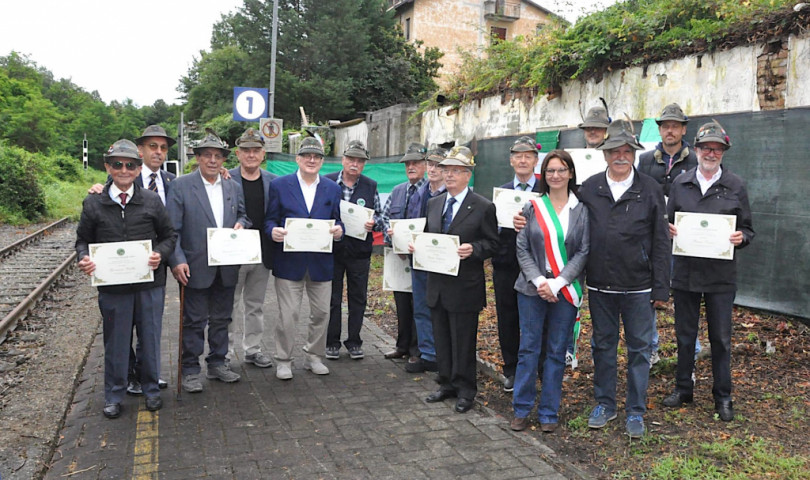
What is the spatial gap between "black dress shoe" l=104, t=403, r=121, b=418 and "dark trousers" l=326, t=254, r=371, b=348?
2312 millimetres

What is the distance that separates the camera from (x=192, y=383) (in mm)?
5871

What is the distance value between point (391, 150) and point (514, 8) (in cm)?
3046

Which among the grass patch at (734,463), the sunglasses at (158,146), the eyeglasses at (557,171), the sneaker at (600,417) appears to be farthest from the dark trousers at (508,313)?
the sunglasses at (158,146)

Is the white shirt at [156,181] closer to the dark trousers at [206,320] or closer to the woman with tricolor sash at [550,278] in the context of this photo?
the dark trousers at [206,320]

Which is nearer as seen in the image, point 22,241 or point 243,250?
point 243,250

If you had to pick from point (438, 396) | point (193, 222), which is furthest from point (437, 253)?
point (193, 222)

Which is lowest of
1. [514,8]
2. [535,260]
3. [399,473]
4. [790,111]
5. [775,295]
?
[399,473]

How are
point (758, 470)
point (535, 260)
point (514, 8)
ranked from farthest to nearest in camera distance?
1. point (514, 8)
2. point (535, 260)
3. point (758, 470)

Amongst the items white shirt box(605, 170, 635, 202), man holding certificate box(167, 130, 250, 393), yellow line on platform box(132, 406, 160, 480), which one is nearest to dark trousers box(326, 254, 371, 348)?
man holding certificate box(167, 130, 250, 393)

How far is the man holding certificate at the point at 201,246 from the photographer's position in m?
5.86

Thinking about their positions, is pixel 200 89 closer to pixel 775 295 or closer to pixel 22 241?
pixel 22 241

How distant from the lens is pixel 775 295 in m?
6.89

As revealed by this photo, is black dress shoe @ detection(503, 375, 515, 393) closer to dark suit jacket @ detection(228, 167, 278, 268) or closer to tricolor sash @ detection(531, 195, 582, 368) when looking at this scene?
tricolor sash @ detection(531, 195, 582, 368)

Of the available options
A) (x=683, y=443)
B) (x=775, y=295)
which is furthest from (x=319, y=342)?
(x=775, y=295)
